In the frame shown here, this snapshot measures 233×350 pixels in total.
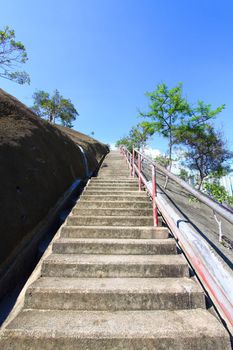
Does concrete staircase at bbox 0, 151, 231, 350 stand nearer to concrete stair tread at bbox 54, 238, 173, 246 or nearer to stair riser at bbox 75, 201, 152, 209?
concrete stair tread at bbox 54, 238, 173, 246

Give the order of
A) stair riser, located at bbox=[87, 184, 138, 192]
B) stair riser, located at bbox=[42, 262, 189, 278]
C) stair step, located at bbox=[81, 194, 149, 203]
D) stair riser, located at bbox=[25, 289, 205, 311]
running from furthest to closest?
stair riser, located at bbox=[87, 184, 138, 192]
stair step, located at bbox=[81, 194, 149, 203]
stair riser, located at bbox=[42, 262, 189, 278]
stair riser, located at bbox=[25, 289, 205, 311]

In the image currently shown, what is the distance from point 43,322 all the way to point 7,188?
1.84m

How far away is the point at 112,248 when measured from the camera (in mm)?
2703

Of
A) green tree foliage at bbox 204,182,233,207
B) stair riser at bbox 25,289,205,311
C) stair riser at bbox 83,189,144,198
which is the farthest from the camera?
green tree foliage at bbox 204,182,233,207

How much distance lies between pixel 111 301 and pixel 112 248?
0.79 meters

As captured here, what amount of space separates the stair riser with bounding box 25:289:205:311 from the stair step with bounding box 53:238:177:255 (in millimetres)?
722

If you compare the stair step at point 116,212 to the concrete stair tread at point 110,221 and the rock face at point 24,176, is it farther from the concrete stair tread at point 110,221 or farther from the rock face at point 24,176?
the rock face at point 24,176

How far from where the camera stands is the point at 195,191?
5.89ft

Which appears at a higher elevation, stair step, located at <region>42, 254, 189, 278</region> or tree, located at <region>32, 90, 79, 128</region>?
tree, located at <region>32, 90, 79, 128</region>

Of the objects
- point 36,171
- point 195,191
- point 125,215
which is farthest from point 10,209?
point 195,191

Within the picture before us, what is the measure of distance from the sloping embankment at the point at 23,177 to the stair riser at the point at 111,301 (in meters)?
0.70

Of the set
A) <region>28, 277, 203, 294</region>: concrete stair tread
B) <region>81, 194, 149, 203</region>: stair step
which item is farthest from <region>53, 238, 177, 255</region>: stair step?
<region>81, 194, 149, 203</region>: stair step

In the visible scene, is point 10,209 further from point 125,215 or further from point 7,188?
point 125,215

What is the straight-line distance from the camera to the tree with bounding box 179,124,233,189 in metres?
15.7
